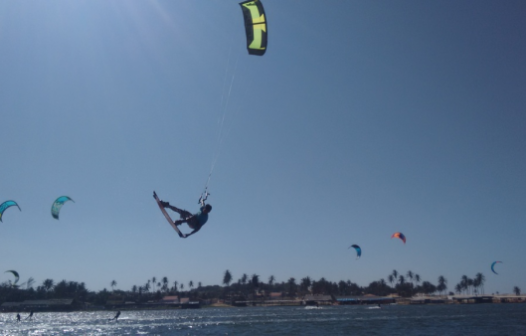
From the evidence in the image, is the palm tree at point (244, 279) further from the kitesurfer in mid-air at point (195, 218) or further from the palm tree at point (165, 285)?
the kitesurfer in mid-air at point (195, 218)

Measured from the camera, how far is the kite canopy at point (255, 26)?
859cm

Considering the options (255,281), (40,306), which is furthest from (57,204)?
(255,281)

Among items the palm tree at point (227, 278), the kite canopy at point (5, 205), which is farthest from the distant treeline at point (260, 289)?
the kite canopy at point (5, 205)

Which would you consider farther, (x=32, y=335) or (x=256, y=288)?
(x=256, y=288)

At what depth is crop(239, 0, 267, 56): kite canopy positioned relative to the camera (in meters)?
8.59

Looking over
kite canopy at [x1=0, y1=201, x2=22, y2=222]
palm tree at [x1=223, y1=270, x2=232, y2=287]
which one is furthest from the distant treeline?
kite canopy at [x1=0, y1=201, x2=22, y2=222]

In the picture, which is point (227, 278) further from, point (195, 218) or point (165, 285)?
point (195, 218)

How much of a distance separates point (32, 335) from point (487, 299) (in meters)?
83.2

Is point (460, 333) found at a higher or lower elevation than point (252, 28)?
lower

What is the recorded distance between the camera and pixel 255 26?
8727mm

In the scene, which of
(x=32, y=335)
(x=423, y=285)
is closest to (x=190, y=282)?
(x=423, y=285)

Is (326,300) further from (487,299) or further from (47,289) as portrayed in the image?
(47,289)

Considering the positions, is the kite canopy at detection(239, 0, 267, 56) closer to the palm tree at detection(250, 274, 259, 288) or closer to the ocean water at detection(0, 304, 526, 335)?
the ocean water at detection(0, 304, 526, 335)

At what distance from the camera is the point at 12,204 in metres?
18.9
